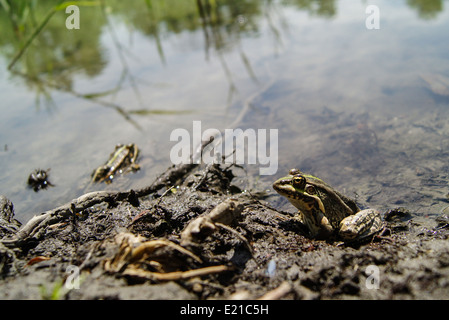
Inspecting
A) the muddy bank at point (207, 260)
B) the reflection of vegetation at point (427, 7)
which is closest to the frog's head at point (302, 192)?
the muddy bank at point (207, 260)

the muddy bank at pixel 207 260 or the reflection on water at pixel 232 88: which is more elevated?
the reflection on water at pixel 232 88

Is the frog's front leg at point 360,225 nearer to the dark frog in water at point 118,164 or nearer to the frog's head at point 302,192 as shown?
the frog's head at point 302,192

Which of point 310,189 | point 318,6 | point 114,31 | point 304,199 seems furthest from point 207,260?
point 114,31

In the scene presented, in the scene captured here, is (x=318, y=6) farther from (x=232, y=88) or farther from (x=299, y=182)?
(x=299, y=182)

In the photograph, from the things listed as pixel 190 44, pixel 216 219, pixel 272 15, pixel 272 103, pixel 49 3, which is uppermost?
pixel 49 3
